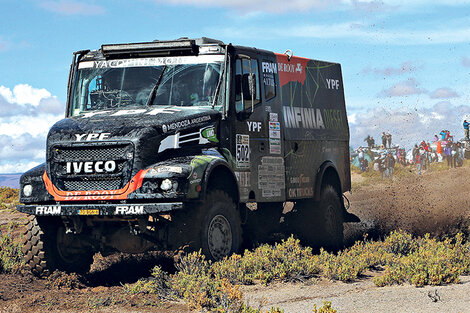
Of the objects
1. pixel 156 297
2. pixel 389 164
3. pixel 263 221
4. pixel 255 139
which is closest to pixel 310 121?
pixel 263 221

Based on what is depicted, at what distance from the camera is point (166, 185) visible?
32.7 feet

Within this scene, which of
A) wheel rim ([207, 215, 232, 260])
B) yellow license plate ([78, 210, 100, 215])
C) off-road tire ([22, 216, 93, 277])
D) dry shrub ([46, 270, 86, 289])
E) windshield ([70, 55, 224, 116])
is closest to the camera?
yellow license plate ([78, 210, 100, 215])

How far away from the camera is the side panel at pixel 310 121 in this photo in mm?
13453

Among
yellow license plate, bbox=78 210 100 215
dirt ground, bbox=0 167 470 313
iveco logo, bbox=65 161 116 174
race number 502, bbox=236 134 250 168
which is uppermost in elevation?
race number 502, bbox=236 134 250 168

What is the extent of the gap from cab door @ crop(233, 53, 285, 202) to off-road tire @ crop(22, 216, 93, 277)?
2628mm

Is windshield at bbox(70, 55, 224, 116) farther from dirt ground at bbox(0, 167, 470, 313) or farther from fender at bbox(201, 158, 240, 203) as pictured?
dirt ground at bbox(0, 167, 470, 313)

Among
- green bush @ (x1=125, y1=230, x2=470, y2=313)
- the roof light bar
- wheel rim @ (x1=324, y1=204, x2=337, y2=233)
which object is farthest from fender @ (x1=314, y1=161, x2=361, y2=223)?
the roof light bar

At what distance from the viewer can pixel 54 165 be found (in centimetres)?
1076

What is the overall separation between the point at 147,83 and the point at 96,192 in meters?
2.04

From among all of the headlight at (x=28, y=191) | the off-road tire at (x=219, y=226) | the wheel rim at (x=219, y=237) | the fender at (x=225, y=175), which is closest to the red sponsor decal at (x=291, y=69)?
the fender at (x=225, y=175)

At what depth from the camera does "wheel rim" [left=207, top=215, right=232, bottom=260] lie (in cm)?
1063

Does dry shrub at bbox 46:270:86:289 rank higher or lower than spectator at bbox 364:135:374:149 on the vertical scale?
lower

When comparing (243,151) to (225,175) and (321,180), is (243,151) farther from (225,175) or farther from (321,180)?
(321,180)

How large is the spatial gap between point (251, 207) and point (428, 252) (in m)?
3.93
